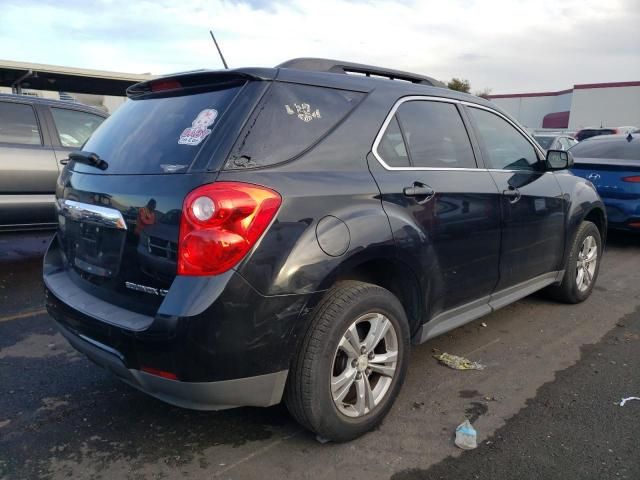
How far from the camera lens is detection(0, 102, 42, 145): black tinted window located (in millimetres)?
5621

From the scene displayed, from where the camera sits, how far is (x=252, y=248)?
2201 mm

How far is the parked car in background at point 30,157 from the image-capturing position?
5.52m

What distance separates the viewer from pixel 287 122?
98.6 inches

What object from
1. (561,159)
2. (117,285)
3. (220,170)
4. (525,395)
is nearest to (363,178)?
(220,170)

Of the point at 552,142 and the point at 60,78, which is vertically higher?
the point at 60,78

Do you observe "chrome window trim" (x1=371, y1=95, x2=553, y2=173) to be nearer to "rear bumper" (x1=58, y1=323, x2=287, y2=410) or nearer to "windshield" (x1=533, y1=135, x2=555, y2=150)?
"rear bumper" (x1=58, y1=323, x2=287, y2=410)

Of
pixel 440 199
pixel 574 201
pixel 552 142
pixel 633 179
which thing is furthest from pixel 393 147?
pixel 552 142

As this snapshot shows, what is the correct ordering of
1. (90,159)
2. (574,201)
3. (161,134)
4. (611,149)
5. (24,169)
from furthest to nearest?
(611,149) → (24,169) → (574,201) → (90,159) → (161,134)

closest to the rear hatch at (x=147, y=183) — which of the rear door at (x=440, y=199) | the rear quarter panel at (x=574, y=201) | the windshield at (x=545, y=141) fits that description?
the rear door at (x=440, y=199)

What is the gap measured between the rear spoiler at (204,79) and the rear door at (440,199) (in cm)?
73

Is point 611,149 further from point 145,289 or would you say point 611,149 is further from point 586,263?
point 145,289

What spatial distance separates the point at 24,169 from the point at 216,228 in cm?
437

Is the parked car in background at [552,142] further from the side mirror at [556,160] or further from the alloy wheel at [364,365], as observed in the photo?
the alloy wheel at [364,365]

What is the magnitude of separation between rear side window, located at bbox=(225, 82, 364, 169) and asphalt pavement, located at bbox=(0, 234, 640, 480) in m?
1.39
